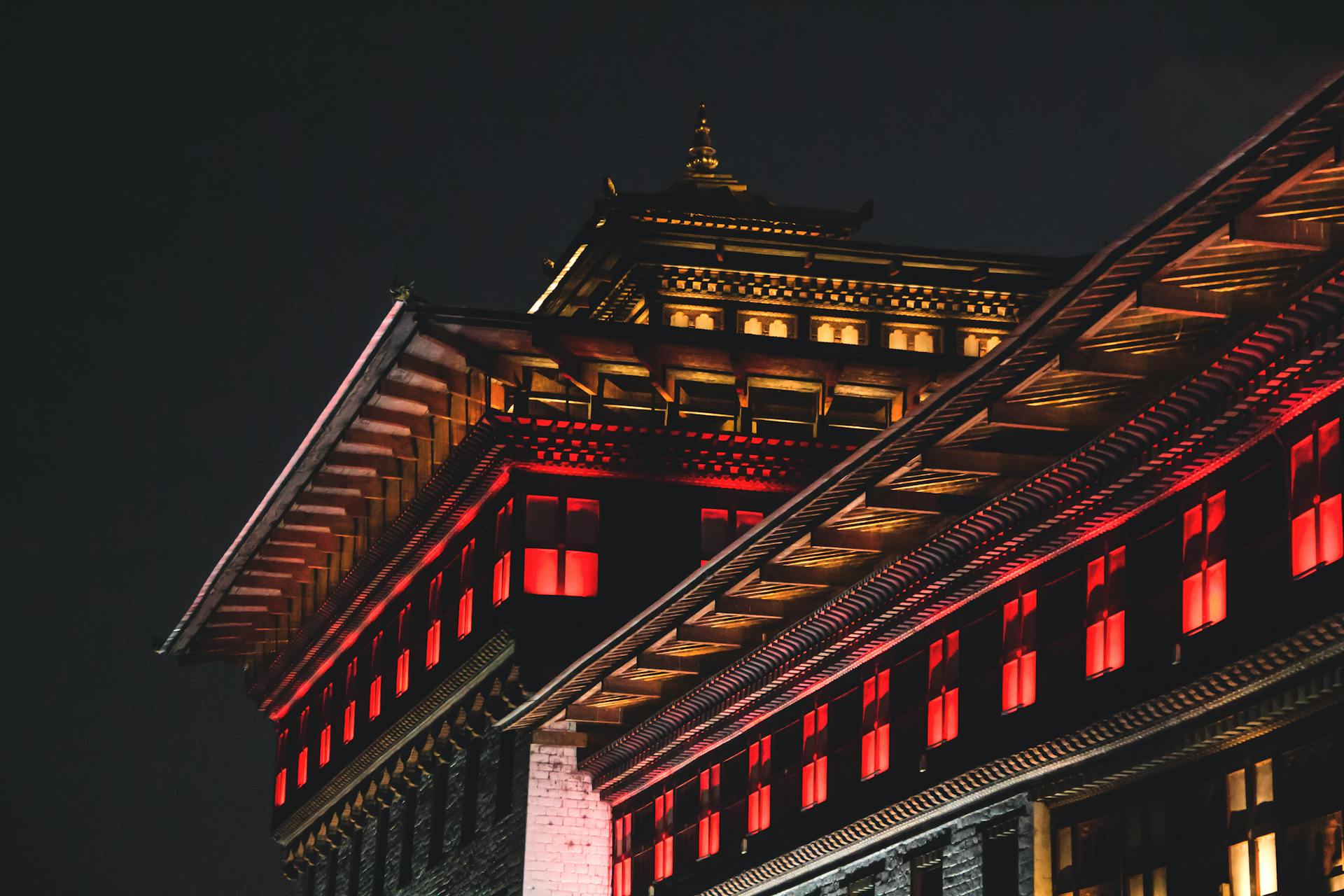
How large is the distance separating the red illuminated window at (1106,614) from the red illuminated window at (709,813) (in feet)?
43.3

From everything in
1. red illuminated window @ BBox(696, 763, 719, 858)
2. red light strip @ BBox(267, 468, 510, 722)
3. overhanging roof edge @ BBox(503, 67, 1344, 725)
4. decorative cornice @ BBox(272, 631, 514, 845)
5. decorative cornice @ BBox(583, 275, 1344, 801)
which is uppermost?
red light strip @ BBox(267, 468, 510, 722)

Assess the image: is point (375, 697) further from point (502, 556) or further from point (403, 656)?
point (502, 556)

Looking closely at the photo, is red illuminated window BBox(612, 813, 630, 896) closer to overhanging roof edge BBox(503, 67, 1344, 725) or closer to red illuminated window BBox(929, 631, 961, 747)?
overhanging roof edge BBox(503, 67, 1344, 725)

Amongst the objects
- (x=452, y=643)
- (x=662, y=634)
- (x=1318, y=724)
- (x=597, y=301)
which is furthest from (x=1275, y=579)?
(x=597, y=301)

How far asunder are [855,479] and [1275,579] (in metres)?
8.84

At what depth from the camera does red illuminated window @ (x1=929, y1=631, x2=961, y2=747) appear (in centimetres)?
3431

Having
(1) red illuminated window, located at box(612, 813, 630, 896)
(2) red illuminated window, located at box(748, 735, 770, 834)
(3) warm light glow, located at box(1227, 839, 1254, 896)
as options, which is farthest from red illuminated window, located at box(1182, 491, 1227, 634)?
(1) red illuminated window, located at box(612, 813, 630, 896)

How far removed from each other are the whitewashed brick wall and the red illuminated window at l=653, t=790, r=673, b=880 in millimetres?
3177

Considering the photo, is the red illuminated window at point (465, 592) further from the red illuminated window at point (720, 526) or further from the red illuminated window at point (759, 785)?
the red illuminated window at point (759, 785)

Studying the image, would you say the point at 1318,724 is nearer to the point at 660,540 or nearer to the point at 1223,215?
the point at 1223,215

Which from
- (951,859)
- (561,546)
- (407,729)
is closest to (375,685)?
(407,729)

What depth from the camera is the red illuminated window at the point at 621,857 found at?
47281 millimetres

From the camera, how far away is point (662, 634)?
41312 millimetres

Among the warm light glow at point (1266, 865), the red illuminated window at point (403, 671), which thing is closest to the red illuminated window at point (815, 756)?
the warm light glow at point (1266, 865)
